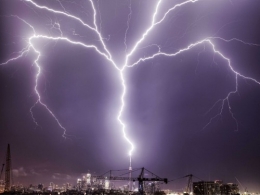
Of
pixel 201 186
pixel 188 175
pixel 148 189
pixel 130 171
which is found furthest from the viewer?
pixel 148 189

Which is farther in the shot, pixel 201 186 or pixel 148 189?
pixel 148 189

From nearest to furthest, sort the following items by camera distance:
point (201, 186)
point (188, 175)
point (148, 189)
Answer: point (188, 175) → point (201, 186) → point (148, 189)

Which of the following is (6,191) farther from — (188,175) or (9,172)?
(188,175)

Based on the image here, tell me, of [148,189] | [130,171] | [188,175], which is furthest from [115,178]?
[148,189]

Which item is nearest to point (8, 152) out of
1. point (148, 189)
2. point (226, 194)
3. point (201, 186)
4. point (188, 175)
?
point (188, 175)

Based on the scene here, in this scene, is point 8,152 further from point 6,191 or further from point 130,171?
point 130,171

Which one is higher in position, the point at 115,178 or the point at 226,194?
the point at 115,178

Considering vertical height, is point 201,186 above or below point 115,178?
below

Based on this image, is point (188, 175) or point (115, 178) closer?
point (115, 178)

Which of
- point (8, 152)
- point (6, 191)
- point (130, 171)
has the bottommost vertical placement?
point (6, 191)
